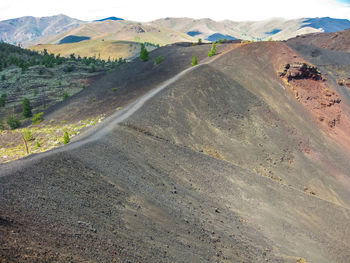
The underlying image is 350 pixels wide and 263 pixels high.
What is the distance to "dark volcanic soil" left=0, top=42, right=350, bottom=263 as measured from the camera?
434 inches

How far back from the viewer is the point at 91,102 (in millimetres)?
49031

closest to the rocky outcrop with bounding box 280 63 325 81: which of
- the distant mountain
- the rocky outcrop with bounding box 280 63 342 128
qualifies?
the rocky outcrop with bounding box 280 63 342 128

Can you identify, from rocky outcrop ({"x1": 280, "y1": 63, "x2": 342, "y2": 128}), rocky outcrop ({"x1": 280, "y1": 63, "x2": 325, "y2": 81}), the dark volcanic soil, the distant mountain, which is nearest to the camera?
the dark volcanic soil

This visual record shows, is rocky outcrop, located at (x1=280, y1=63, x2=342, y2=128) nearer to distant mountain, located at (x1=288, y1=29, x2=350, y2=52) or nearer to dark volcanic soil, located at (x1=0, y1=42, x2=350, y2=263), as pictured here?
dark volcanic soil, located at (x1=0, y1=42, x2=350, y2=263)

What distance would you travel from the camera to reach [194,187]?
19.2 metres

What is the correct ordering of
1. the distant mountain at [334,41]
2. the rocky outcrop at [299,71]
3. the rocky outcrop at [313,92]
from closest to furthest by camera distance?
the rocky outcrop at [313,92] → the rocky outcrop at [299,71] → the distant mountain at [334,41]

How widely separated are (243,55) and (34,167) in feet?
136

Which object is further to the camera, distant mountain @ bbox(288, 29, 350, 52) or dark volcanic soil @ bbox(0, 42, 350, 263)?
distant mountain @ bbox(288, 29, 350, 52)

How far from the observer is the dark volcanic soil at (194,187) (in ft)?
36.2

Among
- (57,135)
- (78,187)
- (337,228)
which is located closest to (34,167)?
(78,187)

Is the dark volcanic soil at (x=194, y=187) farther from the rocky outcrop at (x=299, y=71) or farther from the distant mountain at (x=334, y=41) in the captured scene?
the distant mountain at (x=334, y=41)

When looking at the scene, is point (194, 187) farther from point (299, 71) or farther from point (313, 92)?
point (299, 71)

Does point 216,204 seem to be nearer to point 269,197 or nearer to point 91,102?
point 269,197

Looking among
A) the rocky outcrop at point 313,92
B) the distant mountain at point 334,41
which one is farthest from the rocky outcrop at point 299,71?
the distant mountain at point 334,41
